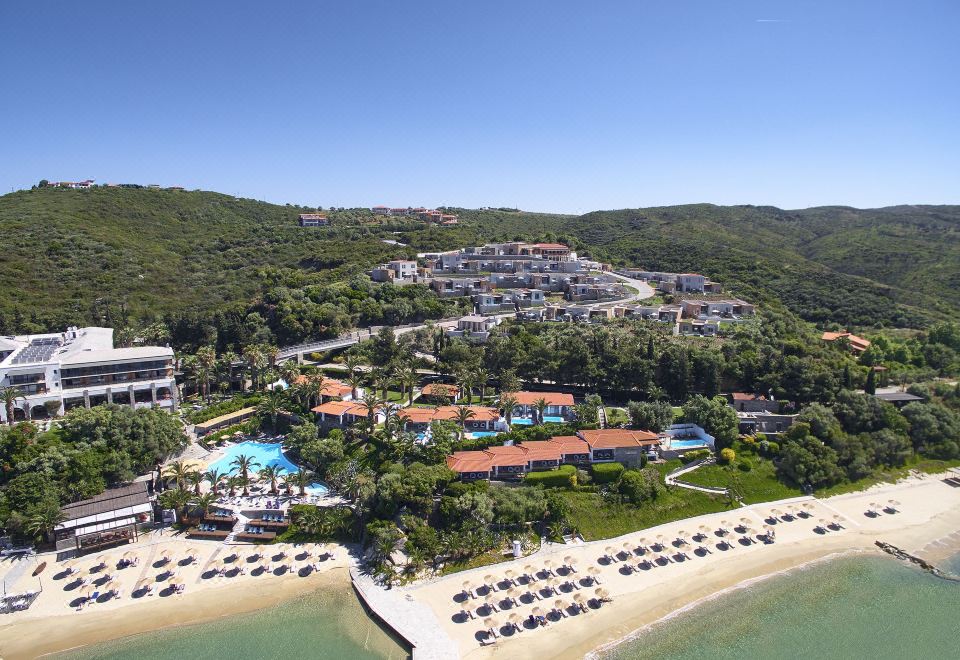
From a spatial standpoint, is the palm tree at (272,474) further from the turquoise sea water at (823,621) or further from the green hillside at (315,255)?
the green hillside at (315,255)

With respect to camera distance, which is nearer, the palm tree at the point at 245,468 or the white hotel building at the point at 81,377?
the palm tree at the point at 245,468

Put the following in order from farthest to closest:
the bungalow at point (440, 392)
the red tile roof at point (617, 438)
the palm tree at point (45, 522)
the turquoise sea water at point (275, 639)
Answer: the bungalow at point (440, 392), the red tile roof at point (617, 438), the palm tree at point (45, 522), the turquoise sea water at point (275, 639)

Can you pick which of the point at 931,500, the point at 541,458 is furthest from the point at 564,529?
the point at 931,500

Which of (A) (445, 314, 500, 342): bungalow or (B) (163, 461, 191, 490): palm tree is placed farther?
(A) (445, 314, 500, 342): bungalow

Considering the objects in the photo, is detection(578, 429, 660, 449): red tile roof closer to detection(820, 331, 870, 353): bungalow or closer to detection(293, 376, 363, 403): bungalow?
detection(293, 376, 363, 403): bungalow

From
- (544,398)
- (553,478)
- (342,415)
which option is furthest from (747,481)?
(342,415)

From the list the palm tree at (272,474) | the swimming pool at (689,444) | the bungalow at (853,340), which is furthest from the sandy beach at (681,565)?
the bungalow at (853,340)

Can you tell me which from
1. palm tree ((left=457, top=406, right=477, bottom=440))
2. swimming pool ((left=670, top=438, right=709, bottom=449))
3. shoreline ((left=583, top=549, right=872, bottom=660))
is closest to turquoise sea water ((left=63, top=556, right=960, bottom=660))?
shoreline ((left=583, top=549, right=872, bottom=660))

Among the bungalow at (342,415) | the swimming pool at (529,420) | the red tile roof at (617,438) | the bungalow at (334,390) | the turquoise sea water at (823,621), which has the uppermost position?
the bungalow at (334,390)
